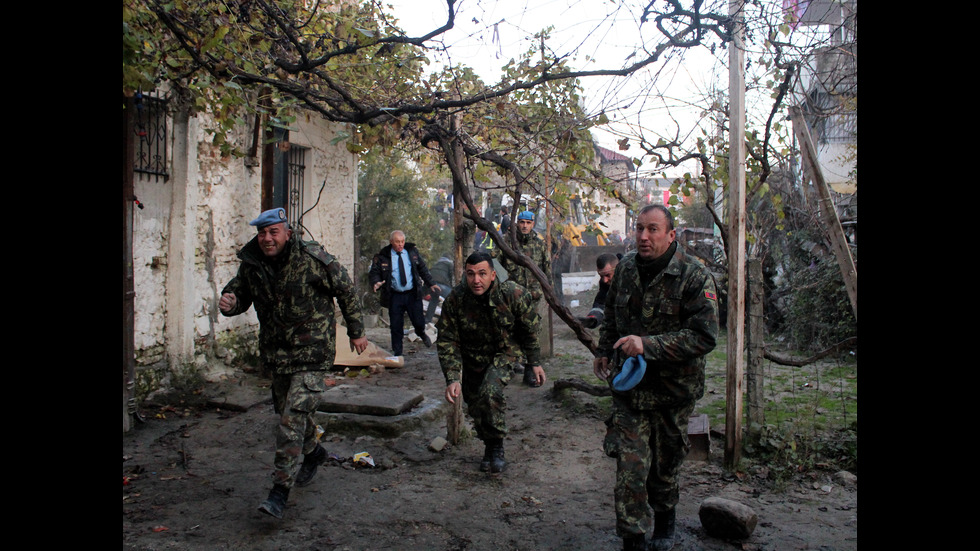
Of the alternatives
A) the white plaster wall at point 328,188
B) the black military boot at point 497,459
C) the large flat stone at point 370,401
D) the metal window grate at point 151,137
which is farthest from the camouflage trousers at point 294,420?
the white plaster wall at point 328,188

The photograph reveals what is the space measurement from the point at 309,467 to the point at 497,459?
1.40 metres

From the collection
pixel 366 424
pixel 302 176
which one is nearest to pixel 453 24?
pixel 366 424

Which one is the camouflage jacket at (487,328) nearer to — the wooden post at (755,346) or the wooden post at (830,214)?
the wooden post at (755,346)

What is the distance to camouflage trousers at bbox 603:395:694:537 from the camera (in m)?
3.71

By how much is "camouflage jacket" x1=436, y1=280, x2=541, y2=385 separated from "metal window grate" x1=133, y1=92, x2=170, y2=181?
3.52m

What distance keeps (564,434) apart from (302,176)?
5.76 m

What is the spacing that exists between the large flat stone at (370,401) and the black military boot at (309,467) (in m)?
1.40

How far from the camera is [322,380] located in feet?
15.4

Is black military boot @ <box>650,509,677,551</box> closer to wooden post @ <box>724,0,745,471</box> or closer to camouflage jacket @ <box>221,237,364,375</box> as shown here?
wooden post @ <box>724,0,745,471</box>

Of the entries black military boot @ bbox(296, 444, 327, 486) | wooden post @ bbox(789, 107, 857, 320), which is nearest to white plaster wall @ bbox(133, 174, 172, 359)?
black military boot @ bbox(296, 444, 327, 486)

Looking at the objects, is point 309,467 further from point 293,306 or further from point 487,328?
point 487,328

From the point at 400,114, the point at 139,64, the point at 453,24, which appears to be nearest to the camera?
the point at 453,24

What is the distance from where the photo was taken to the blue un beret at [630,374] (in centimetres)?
366
